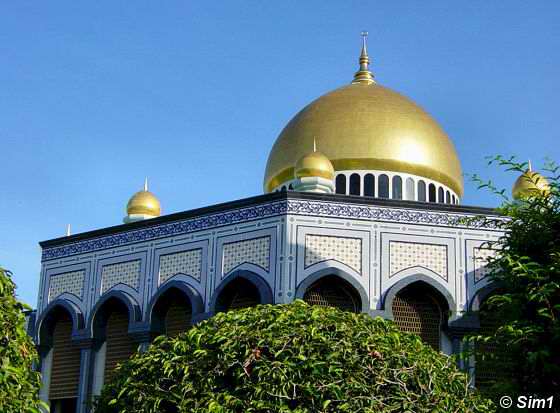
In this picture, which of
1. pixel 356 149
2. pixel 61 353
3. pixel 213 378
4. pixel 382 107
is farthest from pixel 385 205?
pixel 213 378

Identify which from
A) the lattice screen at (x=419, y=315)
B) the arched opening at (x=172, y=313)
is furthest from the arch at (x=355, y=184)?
the arched opening at (x=172, y=313)

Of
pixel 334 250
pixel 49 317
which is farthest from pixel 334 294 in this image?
pixel 49 317

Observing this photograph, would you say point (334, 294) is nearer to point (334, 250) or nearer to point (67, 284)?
point (334, 250)

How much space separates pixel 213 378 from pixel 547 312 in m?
2.83

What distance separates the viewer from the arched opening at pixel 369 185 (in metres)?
19.0

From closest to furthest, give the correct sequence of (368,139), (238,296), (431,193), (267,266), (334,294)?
(267,266)
(334,294)
(238,296)
(368,139)
(431,193)

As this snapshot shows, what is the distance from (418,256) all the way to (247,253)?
2834 mm

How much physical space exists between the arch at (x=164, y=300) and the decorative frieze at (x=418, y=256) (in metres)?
3.42

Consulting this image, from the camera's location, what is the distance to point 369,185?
19188 mm

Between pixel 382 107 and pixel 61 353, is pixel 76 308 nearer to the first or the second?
pixel 61 353

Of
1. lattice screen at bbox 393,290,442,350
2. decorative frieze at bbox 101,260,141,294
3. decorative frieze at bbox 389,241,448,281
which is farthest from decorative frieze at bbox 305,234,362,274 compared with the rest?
decorative frieze at bbox 101,260,141,294

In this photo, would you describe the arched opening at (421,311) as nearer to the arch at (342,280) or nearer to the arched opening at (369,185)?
the arch at (342,280)

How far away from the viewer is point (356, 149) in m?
19.4

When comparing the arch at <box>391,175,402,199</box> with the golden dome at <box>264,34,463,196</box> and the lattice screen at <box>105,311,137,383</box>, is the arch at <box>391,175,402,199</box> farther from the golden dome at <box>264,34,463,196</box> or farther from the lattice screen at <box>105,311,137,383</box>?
the lattice screen at <box>105,311,137,383</box>
